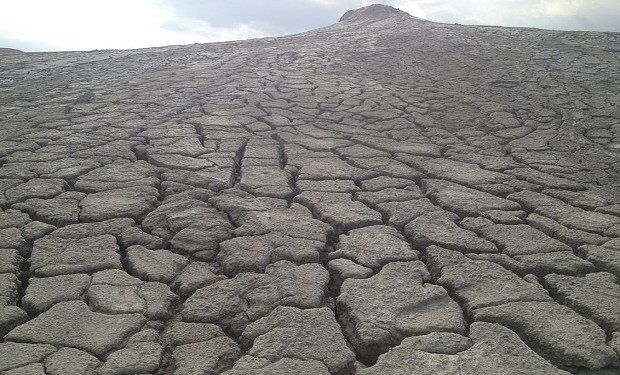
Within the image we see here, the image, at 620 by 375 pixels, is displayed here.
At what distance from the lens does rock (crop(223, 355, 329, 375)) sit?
113 cm

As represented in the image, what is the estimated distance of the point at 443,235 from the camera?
5.98 ft

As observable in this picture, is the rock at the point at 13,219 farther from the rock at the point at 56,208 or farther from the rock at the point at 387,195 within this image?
the rock at the point at 387,195

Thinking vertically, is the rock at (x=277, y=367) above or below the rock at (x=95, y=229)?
below

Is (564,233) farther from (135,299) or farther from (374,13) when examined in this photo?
(374,13)

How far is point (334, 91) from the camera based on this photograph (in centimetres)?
452

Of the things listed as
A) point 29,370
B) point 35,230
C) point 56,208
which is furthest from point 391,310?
point 56,208

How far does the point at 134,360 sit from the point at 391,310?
0.76 m

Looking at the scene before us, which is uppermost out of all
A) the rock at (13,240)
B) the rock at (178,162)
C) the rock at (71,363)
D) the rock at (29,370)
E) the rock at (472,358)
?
the rock at (178,162)

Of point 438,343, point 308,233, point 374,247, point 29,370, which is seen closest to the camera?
point 29,370

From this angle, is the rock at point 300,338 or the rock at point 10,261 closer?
the rock at point 300,338

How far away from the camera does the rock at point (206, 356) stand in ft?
3.77

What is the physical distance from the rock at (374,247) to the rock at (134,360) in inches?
28.5

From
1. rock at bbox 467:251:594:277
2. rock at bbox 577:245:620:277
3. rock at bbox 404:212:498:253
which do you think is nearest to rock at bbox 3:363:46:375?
rock at bbox 404:212:498:253

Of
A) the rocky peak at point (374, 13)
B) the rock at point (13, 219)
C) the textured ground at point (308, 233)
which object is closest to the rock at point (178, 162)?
the textured ground at point (308, 233)
